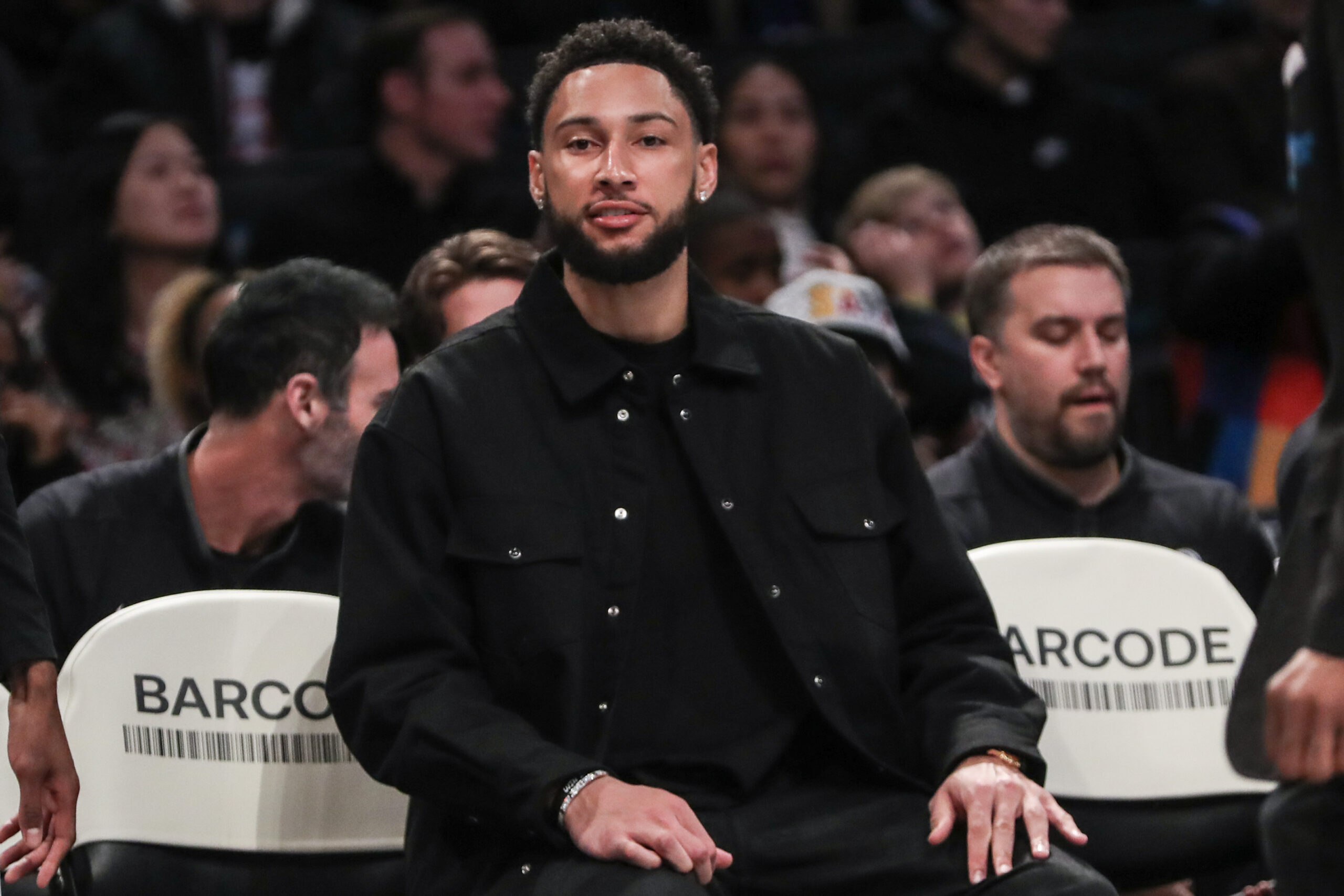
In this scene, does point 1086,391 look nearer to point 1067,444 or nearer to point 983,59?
point 1067,444

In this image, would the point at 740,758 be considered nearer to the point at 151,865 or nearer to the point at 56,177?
the point at 151,865

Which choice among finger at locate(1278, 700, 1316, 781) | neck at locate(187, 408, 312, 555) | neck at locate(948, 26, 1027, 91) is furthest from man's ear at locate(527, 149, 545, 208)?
neck at locate(948, 26, 1027, 91)

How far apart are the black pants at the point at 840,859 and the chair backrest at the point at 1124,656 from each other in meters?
0.59

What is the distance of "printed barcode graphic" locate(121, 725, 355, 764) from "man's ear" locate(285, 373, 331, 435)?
0.70 m

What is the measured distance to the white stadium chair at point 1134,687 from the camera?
10.4 ft

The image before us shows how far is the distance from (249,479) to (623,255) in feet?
→ 3.23

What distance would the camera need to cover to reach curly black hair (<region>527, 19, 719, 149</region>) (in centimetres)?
294

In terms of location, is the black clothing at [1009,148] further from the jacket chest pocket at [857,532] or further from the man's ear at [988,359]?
the jacket chest pocket at [857,532]

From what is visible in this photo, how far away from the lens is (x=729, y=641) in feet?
9.16

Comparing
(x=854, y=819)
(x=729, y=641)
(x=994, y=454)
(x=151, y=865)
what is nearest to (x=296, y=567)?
(x=151, y=865)

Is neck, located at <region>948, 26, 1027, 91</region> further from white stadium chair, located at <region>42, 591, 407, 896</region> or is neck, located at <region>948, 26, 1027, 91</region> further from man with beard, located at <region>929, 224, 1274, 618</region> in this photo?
white stadium chair, located at <region>42, 591, 407, 896</region>

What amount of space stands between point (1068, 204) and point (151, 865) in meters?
3.88

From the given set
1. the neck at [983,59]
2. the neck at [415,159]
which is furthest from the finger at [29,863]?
the neck at [983,59]

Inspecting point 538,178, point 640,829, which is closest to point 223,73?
point 538,178
